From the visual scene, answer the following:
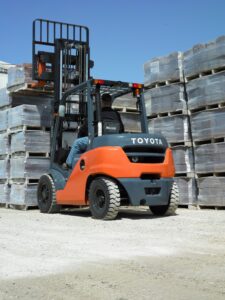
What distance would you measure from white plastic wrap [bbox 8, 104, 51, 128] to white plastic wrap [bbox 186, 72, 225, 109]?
297 cm

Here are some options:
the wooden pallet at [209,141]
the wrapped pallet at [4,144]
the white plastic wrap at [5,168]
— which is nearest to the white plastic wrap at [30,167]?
the white plastic wrap at [5,168]

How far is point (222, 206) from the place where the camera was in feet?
28.3

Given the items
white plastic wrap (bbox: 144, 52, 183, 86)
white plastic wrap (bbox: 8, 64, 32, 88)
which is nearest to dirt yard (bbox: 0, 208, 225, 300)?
white plastic wrap (bbox: 144, 52, 183, 86)

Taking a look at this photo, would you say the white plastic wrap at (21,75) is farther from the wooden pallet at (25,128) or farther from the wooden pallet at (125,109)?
the wooden pallet at (125,109)

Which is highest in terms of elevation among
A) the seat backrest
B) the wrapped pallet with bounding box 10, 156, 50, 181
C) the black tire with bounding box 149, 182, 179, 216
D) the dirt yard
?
the seat backrest

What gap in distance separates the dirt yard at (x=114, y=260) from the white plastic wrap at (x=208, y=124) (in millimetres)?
2243

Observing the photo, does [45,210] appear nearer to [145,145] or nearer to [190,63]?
[145,145]

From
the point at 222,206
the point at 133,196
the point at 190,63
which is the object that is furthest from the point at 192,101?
the point at 133,196

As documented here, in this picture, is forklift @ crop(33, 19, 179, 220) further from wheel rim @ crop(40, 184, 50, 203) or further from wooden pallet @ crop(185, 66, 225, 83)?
wooden pallet @ crop(185, 66, 225, 83)

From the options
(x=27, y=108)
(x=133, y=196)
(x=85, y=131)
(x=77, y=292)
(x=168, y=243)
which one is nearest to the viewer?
(x=77, y=292)

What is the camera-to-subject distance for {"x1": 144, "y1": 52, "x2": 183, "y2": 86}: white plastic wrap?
973cm

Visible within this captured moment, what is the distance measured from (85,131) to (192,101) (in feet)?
8.09

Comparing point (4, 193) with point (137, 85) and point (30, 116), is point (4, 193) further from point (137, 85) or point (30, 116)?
point (137, 85)

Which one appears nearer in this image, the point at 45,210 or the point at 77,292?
the point at 77,292
